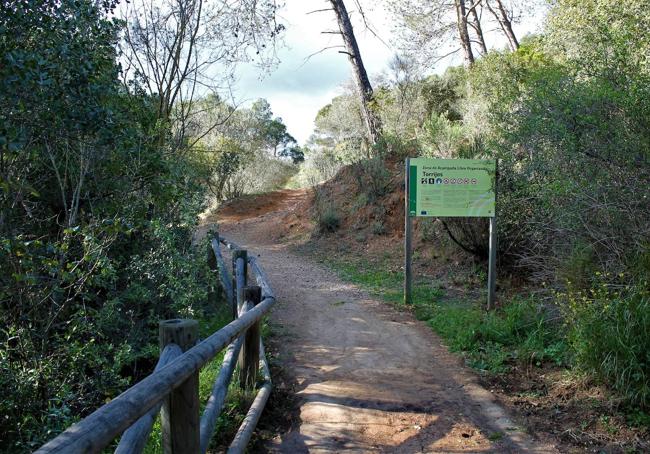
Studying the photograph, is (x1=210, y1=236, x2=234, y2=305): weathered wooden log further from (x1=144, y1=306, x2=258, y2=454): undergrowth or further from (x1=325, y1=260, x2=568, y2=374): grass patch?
(x1=325, y1=260, x2=568, y2=374): grass patch

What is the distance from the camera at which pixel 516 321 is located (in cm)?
625

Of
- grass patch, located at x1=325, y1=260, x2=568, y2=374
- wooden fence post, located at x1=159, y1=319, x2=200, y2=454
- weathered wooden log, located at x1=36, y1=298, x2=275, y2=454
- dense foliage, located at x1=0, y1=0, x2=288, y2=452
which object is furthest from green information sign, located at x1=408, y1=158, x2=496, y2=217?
wooden fence post, located at x1=159, y1=319, x2=200, y2=454

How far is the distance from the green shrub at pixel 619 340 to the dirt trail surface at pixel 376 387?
0.93 m

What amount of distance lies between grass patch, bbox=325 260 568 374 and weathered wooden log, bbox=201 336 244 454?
2818mm

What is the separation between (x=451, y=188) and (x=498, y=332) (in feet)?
8.43

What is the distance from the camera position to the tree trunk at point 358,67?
17.5m

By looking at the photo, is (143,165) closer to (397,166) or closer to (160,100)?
(160,100)

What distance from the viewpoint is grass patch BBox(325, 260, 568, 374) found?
5.46m

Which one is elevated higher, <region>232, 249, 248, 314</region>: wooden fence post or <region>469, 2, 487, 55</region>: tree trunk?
<region>469, 2, 487, 55</region>: tree trunk

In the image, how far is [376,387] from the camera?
16.0 ft

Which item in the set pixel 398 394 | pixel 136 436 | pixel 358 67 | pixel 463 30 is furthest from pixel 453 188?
pixel 463 30

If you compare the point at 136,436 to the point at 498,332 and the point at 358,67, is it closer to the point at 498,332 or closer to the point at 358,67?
the point at 498,332

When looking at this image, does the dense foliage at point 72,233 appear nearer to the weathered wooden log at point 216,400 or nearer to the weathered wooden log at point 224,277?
the weathered wooden log at point 224,277

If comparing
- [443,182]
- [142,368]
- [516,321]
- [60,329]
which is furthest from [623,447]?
[142,368]
